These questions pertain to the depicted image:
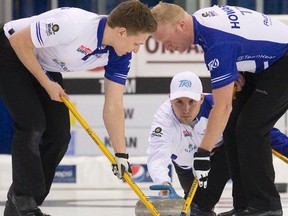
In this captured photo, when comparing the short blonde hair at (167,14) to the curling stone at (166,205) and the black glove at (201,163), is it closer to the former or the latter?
the black glove at (201,163)

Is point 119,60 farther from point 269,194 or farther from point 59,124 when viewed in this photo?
point 269,194

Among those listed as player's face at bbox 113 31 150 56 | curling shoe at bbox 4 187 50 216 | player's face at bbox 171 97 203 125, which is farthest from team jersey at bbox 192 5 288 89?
curling shoe at bbox 4 187 50 216

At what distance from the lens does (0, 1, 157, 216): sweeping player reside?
5148 millimetres

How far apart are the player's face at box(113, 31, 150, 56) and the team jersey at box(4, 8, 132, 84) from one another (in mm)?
95

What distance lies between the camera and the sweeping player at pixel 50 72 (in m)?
5.15

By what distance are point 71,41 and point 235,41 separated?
0.80 metres

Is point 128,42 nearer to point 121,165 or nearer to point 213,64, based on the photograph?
point 213,64

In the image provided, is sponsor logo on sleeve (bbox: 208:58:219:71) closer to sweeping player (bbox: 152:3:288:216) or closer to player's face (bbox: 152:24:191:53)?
sweeping player (bbox: 152:3:288:216)

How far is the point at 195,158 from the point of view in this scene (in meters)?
5.33

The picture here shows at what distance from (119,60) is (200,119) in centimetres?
86

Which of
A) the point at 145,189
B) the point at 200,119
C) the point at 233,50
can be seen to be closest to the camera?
the point at 233,50

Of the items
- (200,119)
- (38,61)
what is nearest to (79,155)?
(200,119)

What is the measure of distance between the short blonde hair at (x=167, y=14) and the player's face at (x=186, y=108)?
Answer: 81 cm

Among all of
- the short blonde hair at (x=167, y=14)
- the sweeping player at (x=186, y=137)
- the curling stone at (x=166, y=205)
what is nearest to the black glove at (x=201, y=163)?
the curling stone at (x=166, y=205)
